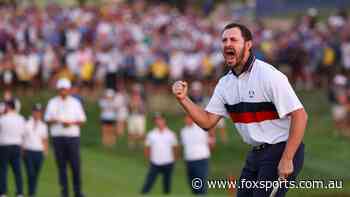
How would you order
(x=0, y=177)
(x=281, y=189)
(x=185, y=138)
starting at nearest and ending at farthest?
(x=281, y=189)
(x=0, y=177)
(x=185, y=138)

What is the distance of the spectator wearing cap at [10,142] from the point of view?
18859mm

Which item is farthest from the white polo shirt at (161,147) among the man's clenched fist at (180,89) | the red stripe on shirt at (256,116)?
the man's clenched fist at (180,89)

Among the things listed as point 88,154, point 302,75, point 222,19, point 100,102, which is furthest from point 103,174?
point 222,19

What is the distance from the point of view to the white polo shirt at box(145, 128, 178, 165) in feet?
72.6

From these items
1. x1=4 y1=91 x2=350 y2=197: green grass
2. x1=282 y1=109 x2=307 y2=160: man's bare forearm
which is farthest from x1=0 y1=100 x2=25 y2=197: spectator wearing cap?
x1=282 y1=109 x2=307 y2=160: man's bare forearm

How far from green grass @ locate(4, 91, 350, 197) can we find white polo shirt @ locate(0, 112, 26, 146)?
8.41ft

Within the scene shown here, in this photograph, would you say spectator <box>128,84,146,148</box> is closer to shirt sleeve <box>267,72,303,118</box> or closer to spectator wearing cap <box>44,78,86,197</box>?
spectator wearing cap <box>44,78,86,197</box>

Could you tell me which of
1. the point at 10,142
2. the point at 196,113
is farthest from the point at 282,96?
the point at 10,142

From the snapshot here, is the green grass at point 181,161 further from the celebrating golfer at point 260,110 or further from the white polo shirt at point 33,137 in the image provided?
the celebrating golfer at point 260,110

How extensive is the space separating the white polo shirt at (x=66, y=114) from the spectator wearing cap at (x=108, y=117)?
10.8 meters

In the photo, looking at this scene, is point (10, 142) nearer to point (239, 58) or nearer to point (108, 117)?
point (108, 117)

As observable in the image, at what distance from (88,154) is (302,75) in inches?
294

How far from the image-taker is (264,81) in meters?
8.35

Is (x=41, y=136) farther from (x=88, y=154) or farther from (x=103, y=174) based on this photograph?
(x=88, y=154)
